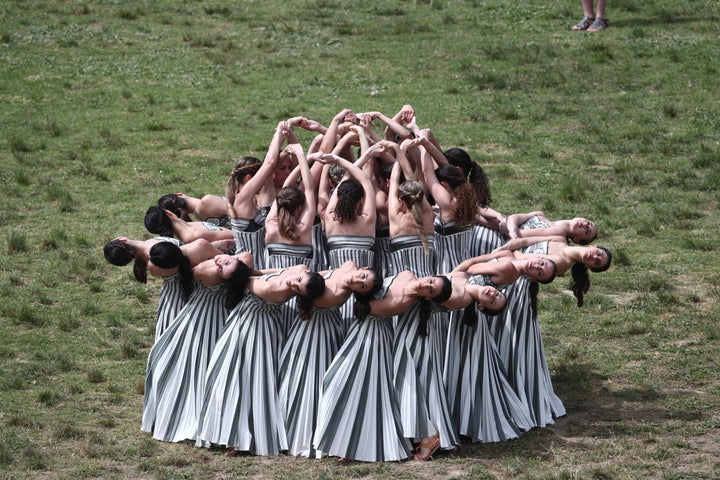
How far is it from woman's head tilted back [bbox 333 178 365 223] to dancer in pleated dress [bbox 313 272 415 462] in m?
0.73

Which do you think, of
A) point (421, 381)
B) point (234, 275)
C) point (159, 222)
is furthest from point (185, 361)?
point (421, 381)

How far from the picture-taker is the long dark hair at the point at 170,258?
9.19 metres

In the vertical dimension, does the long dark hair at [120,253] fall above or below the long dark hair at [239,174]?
below

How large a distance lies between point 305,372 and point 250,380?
44cm

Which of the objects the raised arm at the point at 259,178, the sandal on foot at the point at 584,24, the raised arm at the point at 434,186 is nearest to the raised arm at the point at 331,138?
the raised arm at the point at 259,178

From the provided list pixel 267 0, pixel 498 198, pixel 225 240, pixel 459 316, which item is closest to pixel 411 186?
pixel 459 316

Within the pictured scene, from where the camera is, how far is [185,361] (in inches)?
379

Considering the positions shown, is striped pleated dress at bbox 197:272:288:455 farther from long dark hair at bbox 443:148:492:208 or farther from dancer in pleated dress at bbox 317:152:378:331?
long dark hair at bbox 443:148:492:208

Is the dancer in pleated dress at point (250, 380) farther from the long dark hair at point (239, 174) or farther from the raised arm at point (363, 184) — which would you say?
the long dark hair at point (239, 174)

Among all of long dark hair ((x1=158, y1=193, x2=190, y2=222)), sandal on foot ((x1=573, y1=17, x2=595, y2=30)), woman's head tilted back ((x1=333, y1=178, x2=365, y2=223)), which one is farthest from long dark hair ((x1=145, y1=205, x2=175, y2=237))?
sandal on foot ((x1=573, y1=17, x2=595, y2=30))

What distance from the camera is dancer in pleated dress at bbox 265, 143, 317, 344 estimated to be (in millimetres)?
9484

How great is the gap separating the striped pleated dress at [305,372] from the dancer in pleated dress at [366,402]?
156 mm

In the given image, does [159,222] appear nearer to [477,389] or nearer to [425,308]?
[425,308]

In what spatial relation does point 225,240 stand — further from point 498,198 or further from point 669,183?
point 669,183
